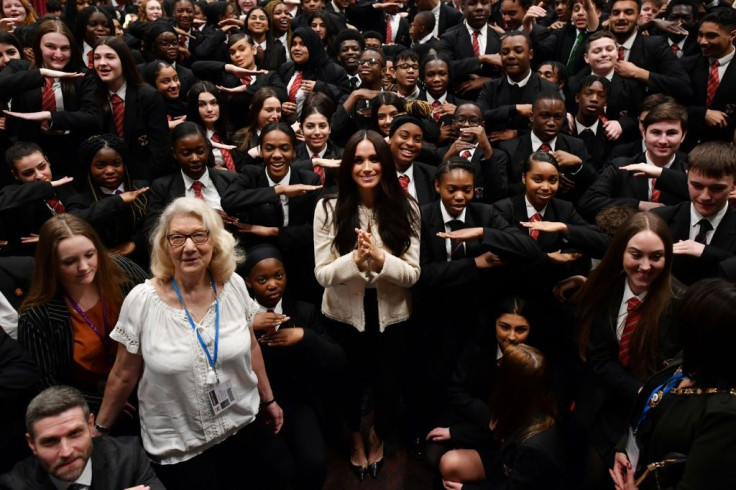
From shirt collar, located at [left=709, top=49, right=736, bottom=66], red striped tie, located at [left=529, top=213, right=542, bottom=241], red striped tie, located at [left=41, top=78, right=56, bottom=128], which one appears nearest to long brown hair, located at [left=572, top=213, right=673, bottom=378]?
red striped tie, located at [left=529, top=213, right=542, bottom=241]

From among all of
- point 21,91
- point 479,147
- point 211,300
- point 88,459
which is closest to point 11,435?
point 88,459

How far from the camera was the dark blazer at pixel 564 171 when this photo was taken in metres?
4.46

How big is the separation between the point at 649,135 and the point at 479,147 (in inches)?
41.0

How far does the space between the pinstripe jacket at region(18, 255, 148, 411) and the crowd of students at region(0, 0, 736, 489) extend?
11mm

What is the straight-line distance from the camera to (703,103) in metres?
5.21

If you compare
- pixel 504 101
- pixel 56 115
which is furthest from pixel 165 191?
pixel 504 101

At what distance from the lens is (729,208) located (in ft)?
12.0

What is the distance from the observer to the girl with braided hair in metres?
4.03

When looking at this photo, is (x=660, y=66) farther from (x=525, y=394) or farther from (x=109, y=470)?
(x=109, y=470)

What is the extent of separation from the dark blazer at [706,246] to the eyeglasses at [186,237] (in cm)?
244

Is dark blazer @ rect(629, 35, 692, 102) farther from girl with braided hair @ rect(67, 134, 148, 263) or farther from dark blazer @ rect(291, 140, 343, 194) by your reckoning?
girl with braided hair @ rect(67, 134, 148, 263)

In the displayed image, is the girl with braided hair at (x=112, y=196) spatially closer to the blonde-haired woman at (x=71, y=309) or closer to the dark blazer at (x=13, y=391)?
the blonde-haired woman at (x=71, y=309)

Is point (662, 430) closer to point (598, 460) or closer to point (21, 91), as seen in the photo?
point (598, 460)

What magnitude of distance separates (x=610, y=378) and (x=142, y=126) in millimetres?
3543
